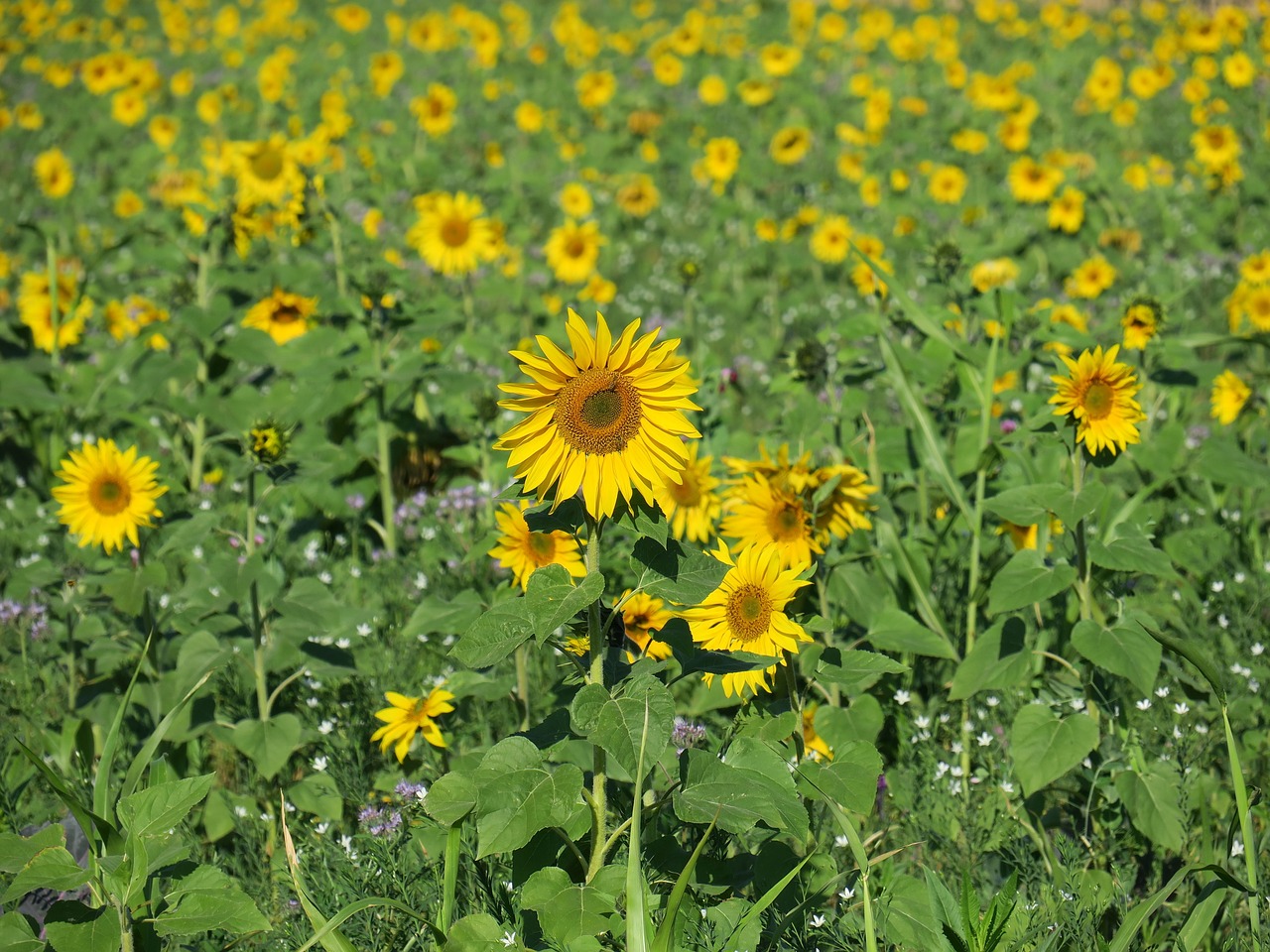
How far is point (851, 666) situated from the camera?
2.48 metres

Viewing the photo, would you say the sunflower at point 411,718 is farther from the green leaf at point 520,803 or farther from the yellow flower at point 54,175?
the yellow flower at point 54,175

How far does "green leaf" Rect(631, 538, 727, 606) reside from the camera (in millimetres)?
1950

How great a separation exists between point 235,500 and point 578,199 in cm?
401

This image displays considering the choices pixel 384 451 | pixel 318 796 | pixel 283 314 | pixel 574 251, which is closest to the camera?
pixel 318 796

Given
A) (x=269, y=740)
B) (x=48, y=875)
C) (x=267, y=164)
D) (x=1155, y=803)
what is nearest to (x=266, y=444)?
(x=269, y=740)

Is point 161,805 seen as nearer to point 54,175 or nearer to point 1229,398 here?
point 1229,398

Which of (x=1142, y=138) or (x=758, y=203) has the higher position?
(x=1142, y=138)

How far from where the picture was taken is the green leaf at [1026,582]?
2527 millimetres

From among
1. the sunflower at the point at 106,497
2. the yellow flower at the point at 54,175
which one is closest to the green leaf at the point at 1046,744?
the sunflower at the point at 106,497

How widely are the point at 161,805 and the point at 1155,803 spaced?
2083 mm

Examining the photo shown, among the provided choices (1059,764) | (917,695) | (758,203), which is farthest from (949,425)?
(758,203)

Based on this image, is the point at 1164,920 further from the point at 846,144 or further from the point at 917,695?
the point at 846,144

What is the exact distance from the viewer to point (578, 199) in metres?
7.95

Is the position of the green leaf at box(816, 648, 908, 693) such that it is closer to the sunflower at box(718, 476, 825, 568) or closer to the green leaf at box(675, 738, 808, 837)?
the sunflower at box(718, 476, 825, 568)
